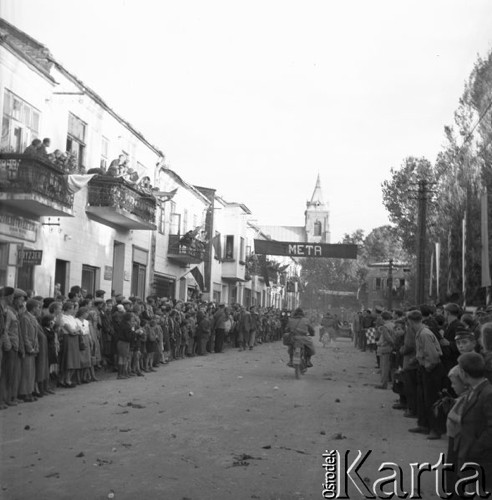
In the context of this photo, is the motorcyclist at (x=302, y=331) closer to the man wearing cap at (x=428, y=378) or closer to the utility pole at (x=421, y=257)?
the man wearing cap at (x=428, y=378)

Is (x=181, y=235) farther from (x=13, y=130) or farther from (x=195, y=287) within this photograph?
(x=13, y=130)

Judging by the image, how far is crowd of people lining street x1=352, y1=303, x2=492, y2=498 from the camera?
18.7 ft

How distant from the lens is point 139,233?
2894 cm

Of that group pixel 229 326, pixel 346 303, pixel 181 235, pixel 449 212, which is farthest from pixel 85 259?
pixel 346 303

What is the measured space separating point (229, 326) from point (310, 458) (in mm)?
21324

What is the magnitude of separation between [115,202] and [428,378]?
15165mm

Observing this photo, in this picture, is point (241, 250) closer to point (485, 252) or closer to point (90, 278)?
point (90, 278)

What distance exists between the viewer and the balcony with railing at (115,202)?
2339cm

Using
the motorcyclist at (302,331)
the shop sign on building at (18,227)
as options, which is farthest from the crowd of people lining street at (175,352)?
the motorcyclist at (302,331)

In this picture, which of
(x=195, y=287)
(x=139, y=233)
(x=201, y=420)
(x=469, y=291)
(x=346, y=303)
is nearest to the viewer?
(x=201, y=420)

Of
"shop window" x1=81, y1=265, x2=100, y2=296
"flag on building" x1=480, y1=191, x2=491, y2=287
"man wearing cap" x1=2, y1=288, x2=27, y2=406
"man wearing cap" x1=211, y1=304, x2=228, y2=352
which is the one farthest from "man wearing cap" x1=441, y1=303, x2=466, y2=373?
"man wearing cap" x1=211, y1=304, x2=228, y2=352

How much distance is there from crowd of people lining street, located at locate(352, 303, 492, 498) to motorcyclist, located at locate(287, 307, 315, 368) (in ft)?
7.42

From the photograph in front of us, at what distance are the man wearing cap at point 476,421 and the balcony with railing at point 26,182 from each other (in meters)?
14.0

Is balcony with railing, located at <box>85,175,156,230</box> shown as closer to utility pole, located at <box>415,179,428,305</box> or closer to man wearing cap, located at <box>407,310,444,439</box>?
utility pole, located at <box>415,179,428,305</box>
